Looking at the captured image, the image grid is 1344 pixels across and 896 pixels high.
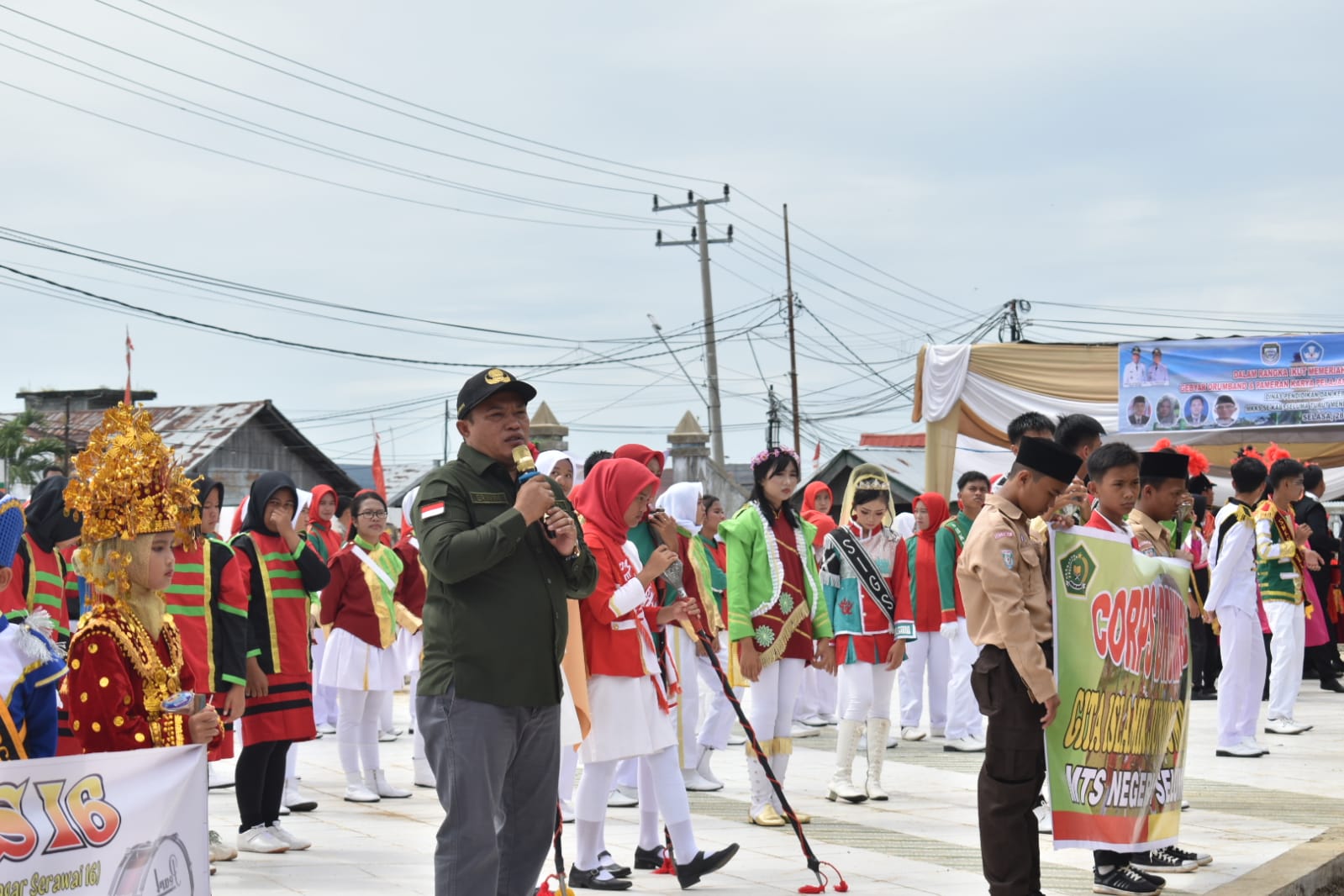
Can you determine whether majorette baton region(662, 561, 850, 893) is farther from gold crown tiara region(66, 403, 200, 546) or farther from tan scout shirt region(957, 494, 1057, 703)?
gold crown tiara region(66, 403, 200, 546)

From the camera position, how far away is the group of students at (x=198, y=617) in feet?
14.6

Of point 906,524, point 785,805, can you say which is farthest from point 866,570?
point 906,524

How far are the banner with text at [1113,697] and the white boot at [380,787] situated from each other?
5.11 metres

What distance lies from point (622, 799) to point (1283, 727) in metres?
6.17

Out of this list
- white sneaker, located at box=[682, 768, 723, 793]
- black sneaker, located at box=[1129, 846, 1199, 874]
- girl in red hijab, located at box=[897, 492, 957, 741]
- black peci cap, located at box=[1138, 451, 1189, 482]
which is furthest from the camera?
girl in red hijab, located at box=[897, 492, 957, 741]

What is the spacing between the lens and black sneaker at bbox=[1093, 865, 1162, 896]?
614cm

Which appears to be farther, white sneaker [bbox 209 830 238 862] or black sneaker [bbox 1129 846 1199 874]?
white sneaker [bbox 209 830 238 862]

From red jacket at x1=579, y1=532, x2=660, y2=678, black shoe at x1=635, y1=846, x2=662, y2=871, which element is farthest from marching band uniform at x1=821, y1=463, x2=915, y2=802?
red jacket at x1=579, y1=532, x2=660, y2=678

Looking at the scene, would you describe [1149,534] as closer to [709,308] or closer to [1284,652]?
[1284,652]

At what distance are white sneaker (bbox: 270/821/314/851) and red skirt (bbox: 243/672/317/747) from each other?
0.47 m

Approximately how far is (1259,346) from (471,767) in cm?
1983

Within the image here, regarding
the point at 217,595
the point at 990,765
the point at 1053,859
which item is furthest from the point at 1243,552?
the point at 217,595

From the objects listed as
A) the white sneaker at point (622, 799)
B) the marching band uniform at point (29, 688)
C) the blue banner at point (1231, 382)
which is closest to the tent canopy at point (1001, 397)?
the blue banner at point (1231, 382)

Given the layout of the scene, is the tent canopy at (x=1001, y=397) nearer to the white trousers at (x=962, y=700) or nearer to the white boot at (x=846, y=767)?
the white trousers at (x=962, y=700)
